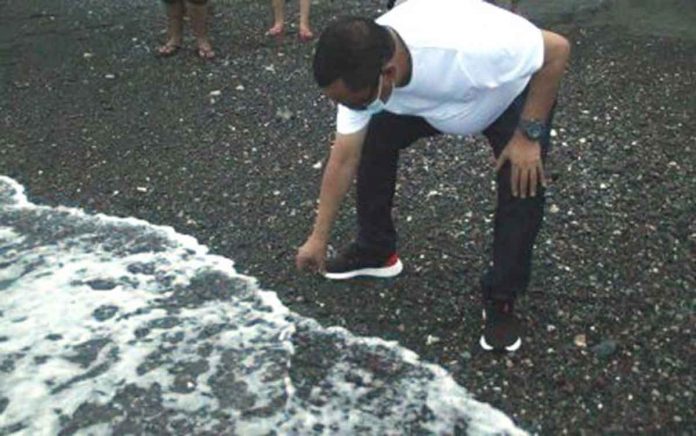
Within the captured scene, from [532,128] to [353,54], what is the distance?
0.72m

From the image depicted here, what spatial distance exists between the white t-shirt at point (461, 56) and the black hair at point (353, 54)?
6.5 inches

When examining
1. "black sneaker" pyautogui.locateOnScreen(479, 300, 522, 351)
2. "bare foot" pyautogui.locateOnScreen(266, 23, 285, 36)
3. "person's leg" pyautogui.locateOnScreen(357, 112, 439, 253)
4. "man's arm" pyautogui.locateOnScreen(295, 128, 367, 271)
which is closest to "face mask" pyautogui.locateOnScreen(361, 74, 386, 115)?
"man's arm" pyautogui.locateOnScreen(295, 128, 367, 271)

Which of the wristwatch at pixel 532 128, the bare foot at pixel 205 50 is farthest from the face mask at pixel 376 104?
the bare foot at pixel 205 50

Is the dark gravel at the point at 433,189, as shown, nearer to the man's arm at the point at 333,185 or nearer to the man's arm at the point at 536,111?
the man's arm at the point at 333,185

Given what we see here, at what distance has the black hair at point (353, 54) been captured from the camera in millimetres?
2412

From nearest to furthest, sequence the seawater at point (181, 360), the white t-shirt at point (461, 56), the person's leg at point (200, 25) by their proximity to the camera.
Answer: the white t-shirt at point (461, 56) → the seawater at point (181, 360) → the person's leg at point (200, 25)

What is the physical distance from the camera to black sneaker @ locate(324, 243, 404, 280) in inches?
143

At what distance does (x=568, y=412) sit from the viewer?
2.90m

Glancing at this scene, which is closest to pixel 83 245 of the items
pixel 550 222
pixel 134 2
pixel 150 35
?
pixel 550 222

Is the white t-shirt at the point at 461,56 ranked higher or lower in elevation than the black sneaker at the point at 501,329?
higher

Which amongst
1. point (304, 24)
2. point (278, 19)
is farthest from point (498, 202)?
point (278, 19)

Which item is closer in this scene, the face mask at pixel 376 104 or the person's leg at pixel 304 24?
the face mask at pixel 376 104

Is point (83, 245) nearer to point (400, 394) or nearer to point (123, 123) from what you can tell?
point (123, 123)

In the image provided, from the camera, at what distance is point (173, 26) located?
21.0ft
